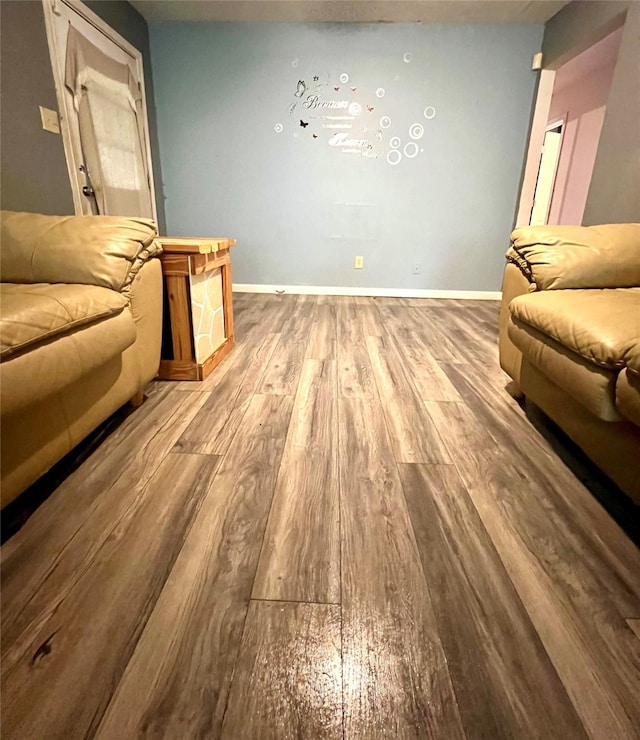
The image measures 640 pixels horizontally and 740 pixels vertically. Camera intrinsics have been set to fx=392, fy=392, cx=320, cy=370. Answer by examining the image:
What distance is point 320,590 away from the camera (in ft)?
2.61

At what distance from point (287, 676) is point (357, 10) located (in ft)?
13.1

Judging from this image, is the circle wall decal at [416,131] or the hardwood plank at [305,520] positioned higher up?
the circle wall decal at [416,131]

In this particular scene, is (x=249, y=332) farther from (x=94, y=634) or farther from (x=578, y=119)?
(x=578, y=119)

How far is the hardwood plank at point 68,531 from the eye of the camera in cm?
75

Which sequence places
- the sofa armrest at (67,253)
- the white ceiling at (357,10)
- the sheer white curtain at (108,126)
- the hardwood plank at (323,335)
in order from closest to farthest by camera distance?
the sofa armrest at (67,253)
the hardwood plank at (323,335)
the sheer white curtain at (108,126)
the white ceiling at (357,10)

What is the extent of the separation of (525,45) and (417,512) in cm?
388

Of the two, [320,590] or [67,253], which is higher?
[67,253]

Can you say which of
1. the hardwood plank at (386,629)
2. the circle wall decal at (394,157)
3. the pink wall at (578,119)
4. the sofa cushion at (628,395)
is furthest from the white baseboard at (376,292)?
the sofa cushion at (628,395)

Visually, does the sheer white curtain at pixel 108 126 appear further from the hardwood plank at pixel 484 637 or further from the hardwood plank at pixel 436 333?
the hardwood plank at pixel 484 637

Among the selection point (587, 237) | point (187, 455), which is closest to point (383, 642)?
point (187, 455)

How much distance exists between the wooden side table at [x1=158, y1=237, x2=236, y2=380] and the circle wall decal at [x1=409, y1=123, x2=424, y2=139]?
Answer: 2251 millimetres

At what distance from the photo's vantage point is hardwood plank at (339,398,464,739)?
0.59 metres

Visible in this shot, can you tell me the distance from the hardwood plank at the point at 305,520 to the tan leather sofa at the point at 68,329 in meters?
0.60

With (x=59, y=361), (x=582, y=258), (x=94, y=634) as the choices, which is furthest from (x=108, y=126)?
(x=94, y=634)
